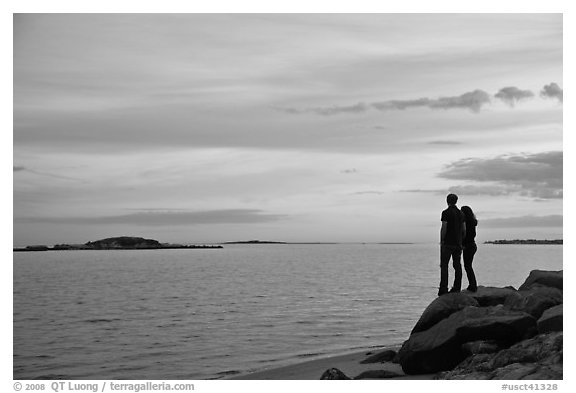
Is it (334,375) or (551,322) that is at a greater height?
(551,322)

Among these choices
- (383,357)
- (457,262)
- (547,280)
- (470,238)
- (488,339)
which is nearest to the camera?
(488,339)

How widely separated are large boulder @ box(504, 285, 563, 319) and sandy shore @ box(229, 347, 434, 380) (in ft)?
11.6

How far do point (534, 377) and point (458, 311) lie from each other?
400 cm

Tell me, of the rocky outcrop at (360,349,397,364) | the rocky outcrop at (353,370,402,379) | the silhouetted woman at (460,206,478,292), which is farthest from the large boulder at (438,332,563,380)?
the rocky outcrop at (360,349,397,364)

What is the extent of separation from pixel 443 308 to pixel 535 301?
2.37 m

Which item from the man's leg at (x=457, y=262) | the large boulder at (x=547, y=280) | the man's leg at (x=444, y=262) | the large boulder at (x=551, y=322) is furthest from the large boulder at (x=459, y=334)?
the large boulder at (x=547, y=280)

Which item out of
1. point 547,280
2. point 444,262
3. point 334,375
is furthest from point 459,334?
point 547,280

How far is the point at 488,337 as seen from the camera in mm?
14648

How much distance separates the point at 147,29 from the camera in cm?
1800

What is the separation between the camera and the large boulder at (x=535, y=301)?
Result: 626 inches

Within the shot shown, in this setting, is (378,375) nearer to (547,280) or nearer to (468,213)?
(468,213)

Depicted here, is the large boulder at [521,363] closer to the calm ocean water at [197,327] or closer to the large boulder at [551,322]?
the large boulder at [551,322]

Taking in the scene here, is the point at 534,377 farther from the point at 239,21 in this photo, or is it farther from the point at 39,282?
the point at 39,282

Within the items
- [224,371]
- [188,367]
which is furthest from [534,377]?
[188,367]
